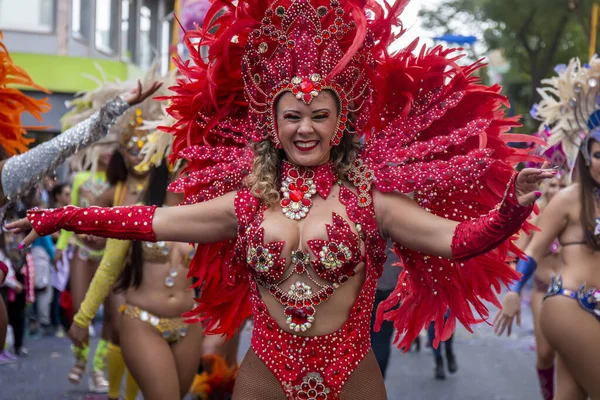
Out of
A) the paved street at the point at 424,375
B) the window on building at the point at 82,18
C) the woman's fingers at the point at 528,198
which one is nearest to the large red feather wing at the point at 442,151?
the woman's fingers at the point at 528,198

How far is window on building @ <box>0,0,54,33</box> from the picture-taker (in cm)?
2106

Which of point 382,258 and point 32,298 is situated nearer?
point 382,258

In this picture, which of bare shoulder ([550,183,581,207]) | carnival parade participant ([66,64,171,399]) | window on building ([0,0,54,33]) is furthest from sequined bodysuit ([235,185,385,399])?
window on building ([0,0,54,33])

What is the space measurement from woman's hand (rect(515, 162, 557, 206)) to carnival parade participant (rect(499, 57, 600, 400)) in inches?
74.4

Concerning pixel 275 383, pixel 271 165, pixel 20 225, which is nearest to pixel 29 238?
pixel 20 225

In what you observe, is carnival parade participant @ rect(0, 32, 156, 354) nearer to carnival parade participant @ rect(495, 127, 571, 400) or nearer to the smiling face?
the smiling face

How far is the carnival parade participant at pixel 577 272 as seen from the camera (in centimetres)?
490

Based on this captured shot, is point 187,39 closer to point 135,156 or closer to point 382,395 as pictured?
point 382,395

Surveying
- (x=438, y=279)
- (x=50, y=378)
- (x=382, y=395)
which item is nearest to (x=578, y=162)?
(x=438, y=279)

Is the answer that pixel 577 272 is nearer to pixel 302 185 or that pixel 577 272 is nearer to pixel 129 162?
pixel 302 185

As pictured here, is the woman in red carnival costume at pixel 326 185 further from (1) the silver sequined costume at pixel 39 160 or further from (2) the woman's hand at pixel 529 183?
(1) the silver sequined costume at pixel 39 160

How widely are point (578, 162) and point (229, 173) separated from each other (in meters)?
2.47

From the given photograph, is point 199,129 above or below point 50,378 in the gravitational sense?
above

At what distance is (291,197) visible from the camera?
3.63 meters
